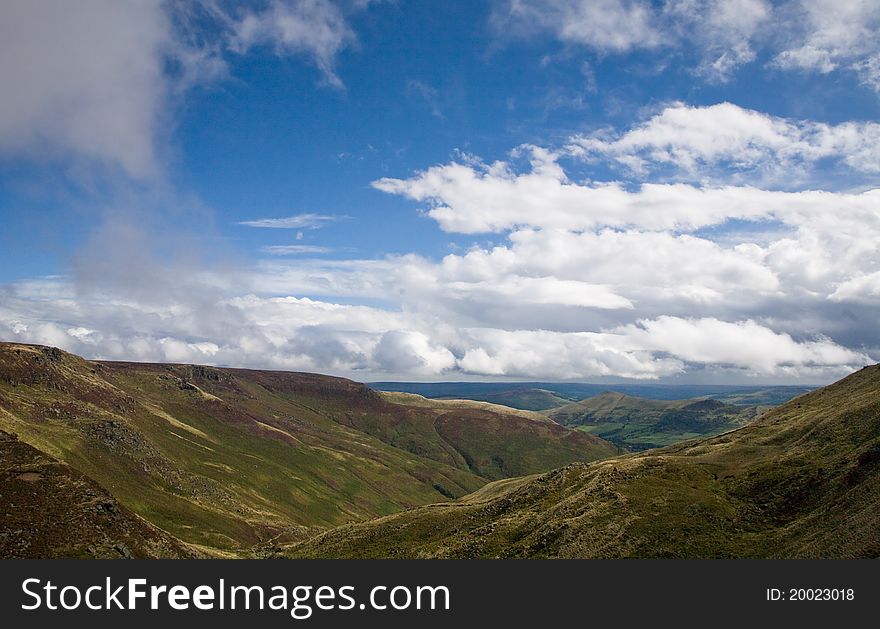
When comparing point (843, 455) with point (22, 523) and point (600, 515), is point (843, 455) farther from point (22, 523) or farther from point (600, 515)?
point (22, 523)

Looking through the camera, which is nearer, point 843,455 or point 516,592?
point 516,592

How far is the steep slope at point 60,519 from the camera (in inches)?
3420

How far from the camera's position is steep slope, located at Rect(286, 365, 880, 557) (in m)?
69.9

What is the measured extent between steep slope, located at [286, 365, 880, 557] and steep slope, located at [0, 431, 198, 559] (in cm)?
4618

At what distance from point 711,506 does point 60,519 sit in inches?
4434

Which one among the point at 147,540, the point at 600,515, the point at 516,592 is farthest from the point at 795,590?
the point at 147,540

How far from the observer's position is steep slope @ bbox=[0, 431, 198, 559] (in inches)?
3420

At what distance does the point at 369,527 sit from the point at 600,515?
7812 cm

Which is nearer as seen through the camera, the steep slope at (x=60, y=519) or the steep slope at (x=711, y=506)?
the steep slope at (x=711, y=506)

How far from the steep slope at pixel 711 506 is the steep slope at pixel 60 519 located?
46.2m

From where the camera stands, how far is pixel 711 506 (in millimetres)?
86875

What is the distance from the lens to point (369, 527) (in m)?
147

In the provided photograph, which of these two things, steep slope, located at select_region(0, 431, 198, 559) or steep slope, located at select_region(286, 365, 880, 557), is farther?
steep slope, located at select_region(0, 431, 198, 559)

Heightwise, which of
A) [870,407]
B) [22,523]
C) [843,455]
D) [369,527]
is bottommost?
[369,527]
